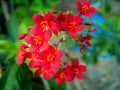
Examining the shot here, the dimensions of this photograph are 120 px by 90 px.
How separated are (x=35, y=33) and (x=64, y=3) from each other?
6.23ft

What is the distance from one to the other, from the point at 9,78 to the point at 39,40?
1.44 feet

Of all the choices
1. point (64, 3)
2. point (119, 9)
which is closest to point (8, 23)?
point (64, 3)

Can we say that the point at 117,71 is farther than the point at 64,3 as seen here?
No

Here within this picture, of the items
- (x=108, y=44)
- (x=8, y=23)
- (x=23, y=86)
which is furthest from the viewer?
(x=108, y=44)

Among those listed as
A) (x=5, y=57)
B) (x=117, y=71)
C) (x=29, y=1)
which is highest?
(x=29, y=1)

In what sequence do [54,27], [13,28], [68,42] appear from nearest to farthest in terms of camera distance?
[54,27] → [68,42] → [13,28]

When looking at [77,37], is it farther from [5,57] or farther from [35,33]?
[5,57]

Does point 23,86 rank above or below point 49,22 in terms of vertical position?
below

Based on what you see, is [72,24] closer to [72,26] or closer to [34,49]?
[72,26]

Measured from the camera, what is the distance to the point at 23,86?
1.57m

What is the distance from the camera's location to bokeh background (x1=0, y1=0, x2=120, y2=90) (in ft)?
4.97

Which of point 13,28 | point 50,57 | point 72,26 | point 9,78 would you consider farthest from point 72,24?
point 13,28

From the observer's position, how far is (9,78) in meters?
1.45

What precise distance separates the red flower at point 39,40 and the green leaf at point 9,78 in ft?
1.28
